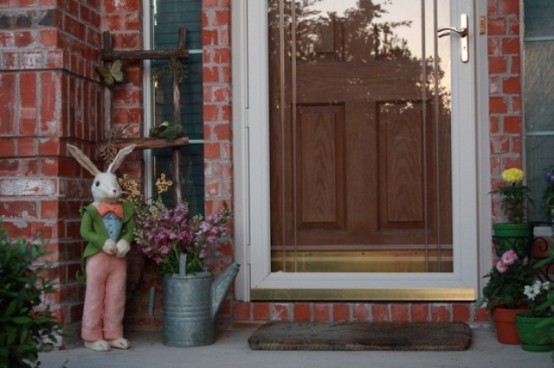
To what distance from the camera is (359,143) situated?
486cm

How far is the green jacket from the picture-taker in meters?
4.30

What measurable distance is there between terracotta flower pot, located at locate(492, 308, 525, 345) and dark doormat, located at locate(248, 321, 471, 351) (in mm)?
141

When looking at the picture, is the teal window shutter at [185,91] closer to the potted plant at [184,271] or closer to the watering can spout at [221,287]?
the potted plant at [184,271]

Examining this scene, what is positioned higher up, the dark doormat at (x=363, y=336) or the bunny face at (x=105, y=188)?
the bunny face at (x=105, y=188)

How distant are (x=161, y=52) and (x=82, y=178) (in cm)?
74

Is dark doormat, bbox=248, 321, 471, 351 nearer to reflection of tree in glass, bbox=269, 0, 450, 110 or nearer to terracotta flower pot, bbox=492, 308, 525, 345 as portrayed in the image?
terracotta flower pot, bbox=492, 308, 525, 345

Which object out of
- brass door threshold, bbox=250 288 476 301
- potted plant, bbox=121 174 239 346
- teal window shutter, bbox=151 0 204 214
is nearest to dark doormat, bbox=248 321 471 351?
brass door threshold, bbox=250 288 476 301

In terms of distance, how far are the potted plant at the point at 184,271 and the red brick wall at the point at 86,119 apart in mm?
302

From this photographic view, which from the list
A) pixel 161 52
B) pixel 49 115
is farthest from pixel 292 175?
pixel 49 115

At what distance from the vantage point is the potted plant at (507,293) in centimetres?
428

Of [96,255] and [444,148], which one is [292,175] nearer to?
[444,148]

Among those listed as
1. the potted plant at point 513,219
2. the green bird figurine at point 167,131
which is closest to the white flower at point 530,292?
the potted plant at point 513,219

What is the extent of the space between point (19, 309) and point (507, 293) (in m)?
2.15

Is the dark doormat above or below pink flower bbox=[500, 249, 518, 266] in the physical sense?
below
